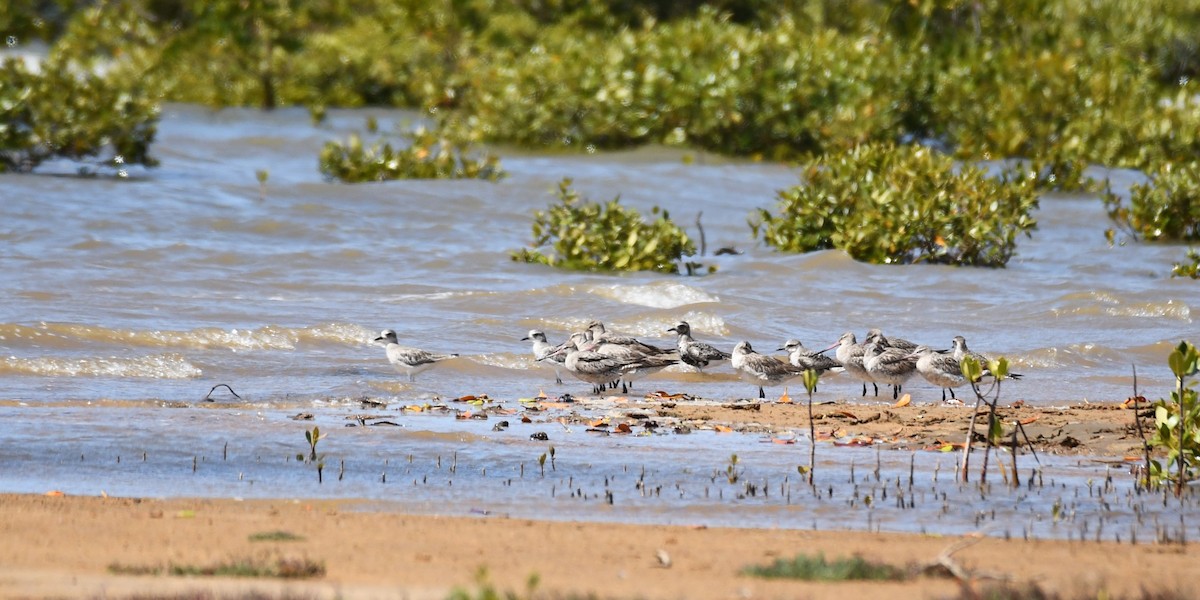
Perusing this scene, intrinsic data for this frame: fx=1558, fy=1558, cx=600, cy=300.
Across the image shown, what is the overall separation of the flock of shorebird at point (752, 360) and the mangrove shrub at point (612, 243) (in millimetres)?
5850

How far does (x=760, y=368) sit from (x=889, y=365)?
103 centimetres

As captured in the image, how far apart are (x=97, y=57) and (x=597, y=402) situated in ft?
96.2

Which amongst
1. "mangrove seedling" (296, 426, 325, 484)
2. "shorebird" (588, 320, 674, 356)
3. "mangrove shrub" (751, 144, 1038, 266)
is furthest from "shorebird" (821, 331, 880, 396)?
"mangrove shrub" (751, 144, 1038, 266)

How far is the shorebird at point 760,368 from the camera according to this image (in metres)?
12.7

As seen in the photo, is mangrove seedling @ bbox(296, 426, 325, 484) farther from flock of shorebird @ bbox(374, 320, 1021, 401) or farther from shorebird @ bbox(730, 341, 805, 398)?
shorebird @ bbox(730, 341, 805, 398)

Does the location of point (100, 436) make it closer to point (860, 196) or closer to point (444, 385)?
point (444, 385)

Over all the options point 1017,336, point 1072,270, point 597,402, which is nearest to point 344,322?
point 597,402

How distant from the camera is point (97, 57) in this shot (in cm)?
3800

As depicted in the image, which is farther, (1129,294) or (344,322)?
(1129,294)

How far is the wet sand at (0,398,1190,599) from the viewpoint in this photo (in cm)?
627

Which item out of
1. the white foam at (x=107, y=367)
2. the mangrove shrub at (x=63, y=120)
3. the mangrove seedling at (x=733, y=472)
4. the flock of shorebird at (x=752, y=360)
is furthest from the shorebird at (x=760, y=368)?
the mangrove shrub at (x=63, y=120)

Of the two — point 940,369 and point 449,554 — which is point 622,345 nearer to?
point 940,369

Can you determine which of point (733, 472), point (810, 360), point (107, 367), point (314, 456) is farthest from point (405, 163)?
point (733, 472)

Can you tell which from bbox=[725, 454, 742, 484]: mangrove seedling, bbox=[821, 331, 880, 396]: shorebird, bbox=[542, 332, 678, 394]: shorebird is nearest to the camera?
bbox=[725, 454, 742, 484]: mangrove seedling
